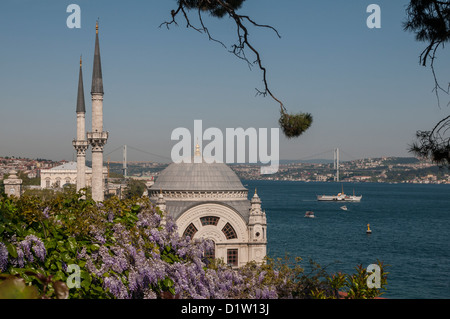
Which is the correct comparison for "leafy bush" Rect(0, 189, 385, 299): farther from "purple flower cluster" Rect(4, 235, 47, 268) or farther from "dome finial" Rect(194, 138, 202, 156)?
"dome finial" Rect(194, 138, 202, 156)

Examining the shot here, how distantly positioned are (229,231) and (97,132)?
38.9ft

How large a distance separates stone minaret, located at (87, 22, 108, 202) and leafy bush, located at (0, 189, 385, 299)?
65.9 ft

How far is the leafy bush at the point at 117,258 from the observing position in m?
11.4

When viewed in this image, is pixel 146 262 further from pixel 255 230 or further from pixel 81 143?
pixel 81 143

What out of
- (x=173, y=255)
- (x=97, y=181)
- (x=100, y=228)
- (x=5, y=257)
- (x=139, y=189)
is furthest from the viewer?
(x=139, y=189)

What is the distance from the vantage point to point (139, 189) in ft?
413

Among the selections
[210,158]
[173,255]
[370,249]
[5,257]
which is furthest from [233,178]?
[370,249]

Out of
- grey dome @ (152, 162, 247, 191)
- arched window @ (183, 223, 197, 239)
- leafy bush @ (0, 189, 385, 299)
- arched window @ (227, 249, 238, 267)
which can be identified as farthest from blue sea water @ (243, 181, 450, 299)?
leafy bush @ (0, 189, 385, 299)

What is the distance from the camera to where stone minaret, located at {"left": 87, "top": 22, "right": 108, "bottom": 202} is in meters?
37.8

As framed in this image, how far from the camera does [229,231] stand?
38.7 m

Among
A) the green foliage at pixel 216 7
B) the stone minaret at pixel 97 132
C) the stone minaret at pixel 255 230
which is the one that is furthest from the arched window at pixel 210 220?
the green foliage at pixel 216 7

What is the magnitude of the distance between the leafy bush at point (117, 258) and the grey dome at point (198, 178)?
69.9 feet
